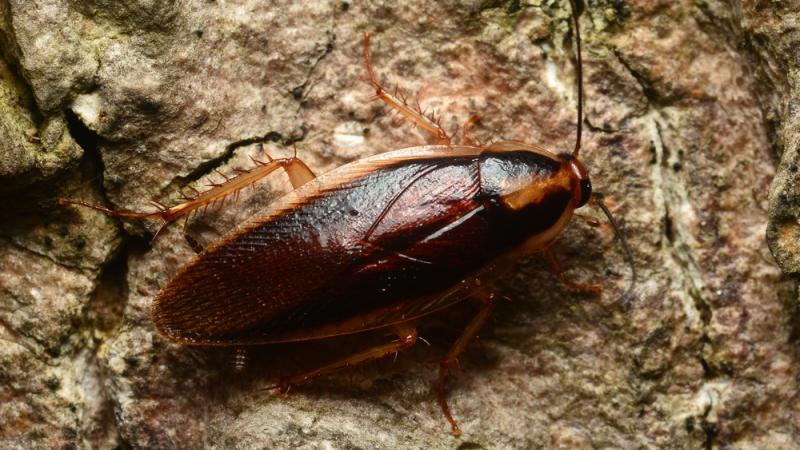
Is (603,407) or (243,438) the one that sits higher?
(243,438)

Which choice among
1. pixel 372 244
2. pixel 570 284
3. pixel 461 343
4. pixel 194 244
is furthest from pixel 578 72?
pixel 194 244

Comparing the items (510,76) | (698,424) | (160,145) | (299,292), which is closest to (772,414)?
(698,424)

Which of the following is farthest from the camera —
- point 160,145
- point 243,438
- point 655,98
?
point 655,98

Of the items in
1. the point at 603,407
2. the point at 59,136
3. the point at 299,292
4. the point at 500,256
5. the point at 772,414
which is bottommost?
the point at 772,414

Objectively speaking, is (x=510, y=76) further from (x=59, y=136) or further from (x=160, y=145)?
(x=59, y=136)

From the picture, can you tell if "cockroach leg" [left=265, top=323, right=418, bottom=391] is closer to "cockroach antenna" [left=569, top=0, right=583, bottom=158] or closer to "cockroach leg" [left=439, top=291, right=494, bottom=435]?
"cockroach leg" [left=439, top=291, right=494, bottom=435]

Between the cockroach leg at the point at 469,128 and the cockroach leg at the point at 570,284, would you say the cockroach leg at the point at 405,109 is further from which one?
the cockroach leg at the point at 570,284

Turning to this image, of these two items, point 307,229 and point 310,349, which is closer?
point 307,229
